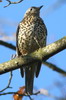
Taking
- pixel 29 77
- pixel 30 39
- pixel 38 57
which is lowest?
pixel 38 57

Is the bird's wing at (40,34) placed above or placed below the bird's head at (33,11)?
below

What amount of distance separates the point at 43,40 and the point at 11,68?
1.90m

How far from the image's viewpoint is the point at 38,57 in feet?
9.97

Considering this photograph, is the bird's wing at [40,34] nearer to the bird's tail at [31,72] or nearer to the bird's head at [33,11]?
the bird's tail at [31,72]

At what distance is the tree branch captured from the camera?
9.52 feet

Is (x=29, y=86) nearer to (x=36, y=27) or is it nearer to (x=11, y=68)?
(x=36, y=27)

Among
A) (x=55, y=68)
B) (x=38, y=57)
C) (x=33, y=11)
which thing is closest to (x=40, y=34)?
(x=33, y=11)

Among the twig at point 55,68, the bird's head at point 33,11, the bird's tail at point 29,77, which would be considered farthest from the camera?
the bird's head at point 33,11

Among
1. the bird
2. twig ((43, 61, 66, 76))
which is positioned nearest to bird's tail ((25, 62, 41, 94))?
the bird

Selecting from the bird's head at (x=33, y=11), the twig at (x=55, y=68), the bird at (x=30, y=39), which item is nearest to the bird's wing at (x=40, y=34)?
the bird at (x=30, y=39)

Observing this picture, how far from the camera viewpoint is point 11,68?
9.83ft

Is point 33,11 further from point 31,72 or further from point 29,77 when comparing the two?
point 29,77

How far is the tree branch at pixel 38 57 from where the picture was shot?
9.52 ft

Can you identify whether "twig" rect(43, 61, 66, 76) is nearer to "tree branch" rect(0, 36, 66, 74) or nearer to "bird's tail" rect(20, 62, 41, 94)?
"tree branch" rect(0, 36, 66, 74)
